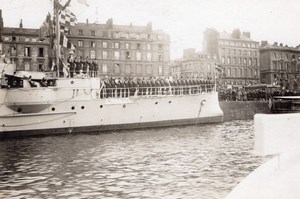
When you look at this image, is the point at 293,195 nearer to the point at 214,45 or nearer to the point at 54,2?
the point at 54,2

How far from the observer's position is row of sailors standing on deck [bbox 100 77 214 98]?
11633 millimetres

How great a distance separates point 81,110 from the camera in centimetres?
1101

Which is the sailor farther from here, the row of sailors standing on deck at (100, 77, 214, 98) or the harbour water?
the harbour water

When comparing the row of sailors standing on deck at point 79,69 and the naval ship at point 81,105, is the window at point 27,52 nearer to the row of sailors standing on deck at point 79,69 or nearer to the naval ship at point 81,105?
the row of sailors standing on deck at point 79,69

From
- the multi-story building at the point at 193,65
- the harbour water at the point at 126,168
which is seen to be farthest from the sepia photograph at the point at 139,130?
the multi-story building at the point at 193,65

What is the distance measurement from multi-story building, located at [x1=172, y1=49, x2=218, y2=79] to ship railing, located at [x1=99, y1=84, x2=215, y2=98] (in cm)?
879

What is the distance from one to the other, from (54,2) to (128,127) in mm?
4910

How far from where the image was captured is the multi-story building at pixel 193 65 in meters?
24.7

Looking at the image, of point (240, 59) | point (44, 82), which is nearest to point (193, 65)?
point (240, 59)

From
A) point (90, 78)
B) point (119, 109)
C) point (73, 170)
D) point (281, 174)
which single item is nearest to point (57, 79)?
point (90, 78)

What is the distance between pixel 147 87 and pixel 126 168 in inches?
279

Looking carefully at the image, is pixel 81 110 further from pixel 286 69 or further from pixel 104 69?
pixel 286 69

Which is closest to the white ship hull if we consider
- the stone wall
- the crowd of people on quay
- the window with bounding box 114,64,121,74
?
the crowd of people on quay

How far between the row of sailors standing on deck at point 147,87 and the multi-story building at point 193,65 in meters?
9.07
